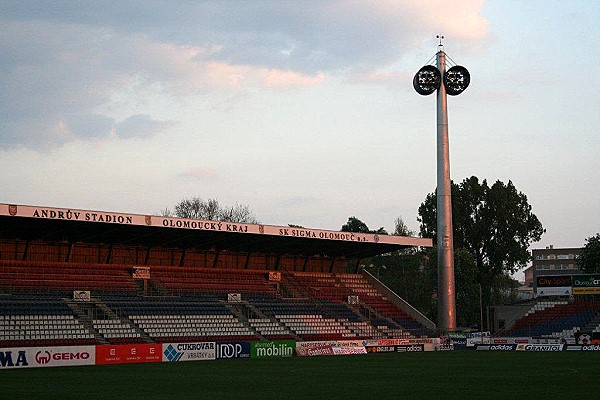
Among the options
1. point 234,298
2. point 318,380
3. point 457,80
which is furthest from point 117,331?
point 457,80

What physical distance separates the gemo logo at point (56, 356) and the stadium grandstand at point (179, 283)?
4.20m

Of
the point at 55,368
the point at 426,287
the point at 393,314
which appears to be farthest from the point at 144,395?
the point at 426,287

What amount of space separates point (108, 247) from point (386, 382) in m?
38.5

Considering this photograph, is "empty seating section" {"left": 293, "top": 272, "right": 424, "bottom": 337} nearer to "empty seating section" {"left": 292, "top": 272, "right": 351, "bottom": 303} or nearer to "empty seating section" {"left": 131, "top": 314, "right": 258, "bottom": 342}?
"empty seating section" {"left": 292, "top": 272, "right": 351, "bottom": 303}

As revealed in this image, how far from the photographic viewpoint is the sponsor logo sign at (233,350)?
189ft

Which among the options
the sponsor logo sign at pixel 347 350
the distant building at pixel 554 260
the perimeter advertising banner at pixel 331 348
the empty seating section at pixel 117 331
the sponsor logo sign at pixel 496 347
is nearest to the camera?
the empty seating section at pixel 117 331

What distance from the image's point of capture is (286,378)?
38000 mm

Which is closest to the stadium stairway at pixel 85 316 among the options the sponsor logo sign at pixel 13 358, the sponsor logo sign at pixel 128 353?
the sponsor logo sign at pixel 128 353

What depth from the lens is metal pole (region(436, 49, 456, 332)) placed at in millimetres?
77375

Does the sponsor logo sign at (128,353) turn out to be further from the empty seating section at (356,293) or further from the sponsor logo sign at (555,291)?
the sponsor logo sign at (555,291)

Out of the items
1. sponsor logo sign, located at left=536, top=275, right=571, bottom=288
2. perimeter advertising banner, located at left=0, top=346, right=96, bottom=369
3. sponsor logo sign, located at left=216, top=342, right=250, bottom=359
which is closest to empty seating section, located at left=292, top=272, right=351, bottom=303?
sponsor logo sign, located at left=216, top=342, right=250, bottom=359

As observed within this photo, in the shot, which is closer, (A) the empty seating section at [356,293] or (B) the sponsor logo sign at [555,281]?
(A) the empty seating section at [356,293]

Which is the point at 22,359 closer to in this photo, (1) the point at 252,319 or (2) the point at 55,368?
(2) the point at 55,368

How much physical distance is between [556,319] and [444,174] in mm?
17015
